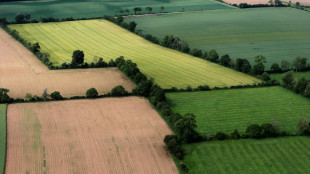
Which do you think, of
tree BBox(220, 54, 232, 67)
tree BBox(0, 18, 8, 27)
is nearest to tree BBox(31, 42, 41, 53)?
tree BBox(0, 18, 8, 27)

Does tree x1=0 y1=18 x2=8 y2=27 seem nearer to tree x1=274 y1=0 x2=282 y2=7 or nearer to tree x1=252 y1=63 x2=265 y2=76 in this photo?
tree x1=252 y1=63 x2=265 y2=76

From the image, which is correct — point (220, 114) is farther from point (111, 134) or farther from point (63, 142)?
point (63, 142)

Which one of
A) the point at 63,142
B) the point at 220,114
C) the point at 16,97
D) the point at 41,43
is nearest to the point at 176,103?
the point at 220,114

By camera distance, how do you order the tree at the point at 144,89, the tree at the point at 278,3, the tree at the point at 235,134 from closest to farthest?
1. the tree at the point at 235,134
2. the tree at the point at 144,89
3. the tree at the point at 278,3

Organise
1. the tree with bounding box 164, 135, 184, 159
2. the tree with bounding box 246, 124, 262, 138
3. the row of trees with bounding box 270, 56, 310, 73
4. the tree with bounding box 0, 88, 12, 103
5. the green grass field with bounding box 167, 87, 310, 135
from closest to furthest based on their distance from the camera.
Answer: the tree with bounding box 164, 135, 184, 159 → the tree with bounding box 246, 124, 262, 138 → the green grass field with bounding box 167, 87, 310, 135 → the tree with bounding box 0, 88, 12, 103 → the row of trees with bounding box 270, 56, 310, 73

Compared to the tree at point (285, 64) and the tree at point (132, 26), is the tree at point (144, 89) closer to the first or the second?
the tree at point (285, 64)

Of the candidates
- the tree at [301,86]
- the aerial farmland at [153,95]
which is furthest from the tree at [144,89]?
the tree at [301,86]
